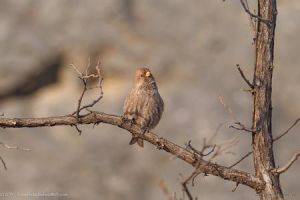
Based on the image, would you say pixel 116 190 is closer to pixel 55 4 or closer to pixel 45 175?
pixel 45 175

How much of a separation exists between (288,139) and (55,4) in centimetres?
552

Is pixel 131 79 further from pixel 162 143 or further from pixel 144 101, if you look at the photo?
pixel 162 143

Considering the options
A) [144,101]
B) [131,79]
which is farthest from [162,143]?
[131,79]

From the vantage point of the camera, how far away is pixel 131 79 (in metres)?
21.7

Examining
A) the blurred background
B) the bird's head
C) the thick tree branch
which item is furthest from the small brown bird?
the blurred background

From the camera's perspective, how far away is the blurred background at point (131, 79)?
2127 centimetres

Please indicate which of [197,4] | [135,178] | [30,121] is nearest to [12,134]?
[135,178]

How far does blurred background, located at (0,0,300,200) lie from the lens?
21.3 metres

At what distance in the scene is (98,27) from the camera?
22.1 metres

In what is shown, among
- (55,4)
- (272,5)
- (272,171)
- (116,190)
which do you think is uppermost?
(55,4)

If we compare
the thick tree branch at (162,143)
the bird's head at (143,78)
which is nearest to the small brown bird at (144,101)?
the bird's head at (143,78)

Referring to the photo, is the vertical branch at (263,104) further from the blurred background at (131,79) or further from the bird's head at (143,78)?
the blurred background at (131,79)

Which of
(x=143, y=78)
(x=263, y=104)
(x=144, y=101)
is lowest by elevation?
(x=263, y=104)

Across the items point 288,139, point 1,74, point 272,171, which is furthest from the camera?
point 1,74
